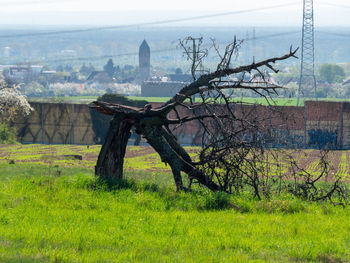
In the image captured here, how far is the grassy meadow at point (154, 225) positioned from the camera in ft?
20.3

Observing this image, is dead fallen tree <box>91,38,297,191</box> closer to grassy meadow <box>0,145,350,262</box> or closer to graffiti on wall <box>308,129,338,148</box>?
grassy meadow <box>0,145,350,262</box>

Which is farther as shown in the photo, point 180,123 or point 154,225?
point 180,123

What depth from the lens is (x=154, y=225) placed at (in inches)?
300

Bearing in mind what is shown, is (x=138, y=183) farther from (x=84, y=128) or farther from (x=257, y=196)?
(x=84, y=128)

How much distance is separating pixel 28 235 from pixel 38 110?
5377cm

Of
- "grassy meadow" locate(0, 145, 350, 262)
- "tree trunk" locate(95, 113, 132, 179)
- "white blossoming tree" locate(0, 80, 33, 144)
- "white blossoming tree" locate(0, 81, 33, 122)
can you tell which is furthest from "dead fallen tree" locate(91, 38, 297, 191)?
"white blossoming tree" locate(0, 81, 33, 122)

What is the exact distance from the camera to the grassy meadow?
6188 millimetres

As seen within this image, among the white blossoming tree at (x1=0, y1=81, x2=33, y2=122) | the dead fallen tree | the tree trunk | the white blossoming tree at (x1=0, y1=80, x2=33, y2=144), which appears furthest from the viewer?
the white blossoming tree at (x1=0, y1=81, x2=33, y2=122)

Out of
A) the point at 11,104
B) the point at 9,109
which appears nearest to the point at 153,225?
the point at 9,109

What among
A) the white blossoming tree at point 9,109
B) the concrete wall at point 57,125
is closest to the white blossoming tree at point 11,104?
the white blossoming tree at point 9,109

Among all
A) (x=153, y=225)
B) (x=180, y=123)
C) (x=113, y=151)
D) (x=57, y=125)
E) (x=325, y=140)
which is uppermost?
(x=180, y=123)

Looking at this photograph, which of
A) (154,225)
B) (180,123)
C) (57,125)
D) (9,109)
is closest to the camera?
(154,225)

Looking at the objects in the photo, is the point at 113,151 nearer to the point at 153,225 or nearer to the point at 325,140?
the point at 153,225

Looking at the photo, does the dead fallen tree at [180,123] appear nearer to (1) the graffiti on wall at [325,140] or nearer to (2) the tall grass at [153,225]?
(2) the tall grass at [153,225]
